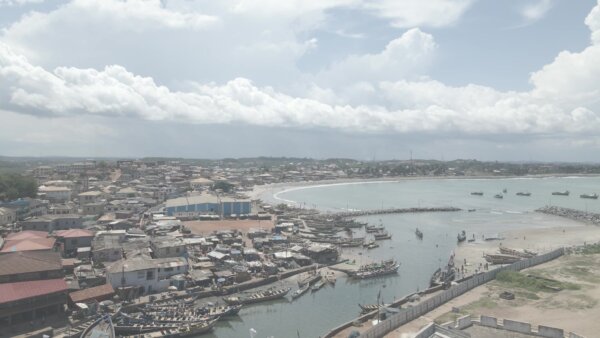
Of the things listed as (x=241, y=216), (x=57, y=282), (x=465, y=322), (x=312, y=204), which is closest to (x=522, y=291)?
(x=465, y=322)

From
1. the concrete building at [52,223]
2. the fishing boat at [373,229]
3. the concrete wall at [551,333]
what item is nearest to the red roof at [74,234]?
the concrete building at [52,223]

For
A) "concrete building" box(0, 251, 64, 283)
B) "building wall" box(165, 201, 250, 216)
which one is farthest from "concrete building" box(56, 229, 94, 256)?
"building wall" box(165, 201, 250, 216)

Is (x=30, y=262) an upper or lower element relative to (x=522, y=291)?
upper

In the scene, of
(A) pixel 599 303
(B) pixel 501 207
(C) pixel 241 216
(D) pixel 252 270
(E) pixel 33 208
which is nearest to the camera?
(A) pixel 599 303

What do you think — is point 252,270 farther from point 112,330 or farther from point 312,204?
point 312,204

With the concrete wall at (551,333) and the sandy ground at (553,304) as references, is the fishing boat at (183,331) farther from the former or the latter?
the concrete wall at (551,333)

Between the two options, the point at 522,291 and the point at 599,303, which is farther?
the point at 522,291

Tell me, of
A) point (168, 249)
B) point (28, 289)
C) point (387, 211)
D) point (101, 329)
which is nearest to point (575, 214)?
point (387, 211)
